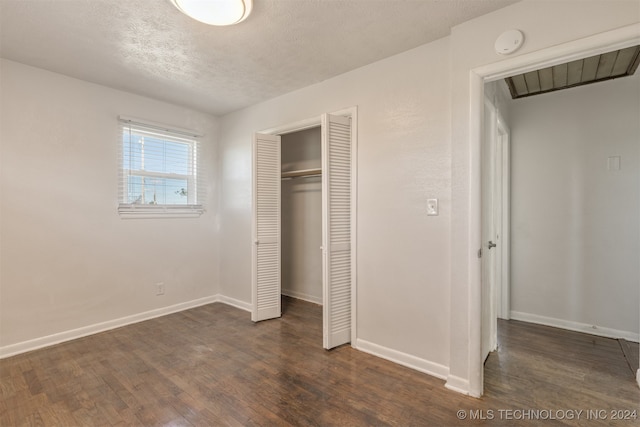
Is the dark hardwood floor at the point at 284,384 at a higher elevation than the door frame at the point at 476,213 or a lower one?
lower

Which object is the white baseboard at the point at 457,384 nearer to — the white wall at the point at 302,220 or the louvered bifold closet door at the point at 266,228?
the louvered bifold closet door at the point at 266,228

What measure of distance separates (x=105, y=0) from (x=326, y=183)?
1919mm

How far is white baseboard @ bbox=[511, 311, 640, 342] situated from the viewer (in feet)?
9.56

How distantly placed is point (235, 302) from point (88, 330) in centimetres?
154

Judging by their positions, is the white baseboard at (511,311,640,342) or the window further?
the window

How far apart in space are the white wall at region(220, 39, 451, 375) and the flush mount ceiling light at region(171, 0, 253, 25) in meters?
1.24

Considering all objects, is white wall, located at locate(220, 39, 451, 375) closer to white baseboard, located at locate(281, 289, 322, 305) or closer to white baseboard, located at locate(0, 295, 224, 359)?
white baseboard, located at locate(281, 289, 322, 305)

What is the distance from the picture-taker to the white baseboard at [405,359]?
232cm

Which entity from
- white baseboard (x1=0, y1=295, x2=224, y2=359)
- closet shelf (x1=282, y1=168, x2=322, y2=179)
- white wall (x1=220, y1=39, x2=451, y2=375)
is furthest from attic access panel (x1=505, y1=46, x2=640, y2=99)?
white baseboard (x1=0, y1=295, x2=224, y2=359)

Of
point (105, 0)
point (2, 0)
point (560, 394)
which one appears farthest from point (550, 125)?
point (2, 0)

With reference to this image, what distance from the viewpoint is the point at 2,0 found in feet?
6.33

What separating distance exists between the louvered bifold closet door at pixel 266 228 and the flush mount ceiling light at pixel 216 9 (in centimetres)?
157

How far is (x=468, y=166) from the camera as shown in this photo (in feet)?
6.93

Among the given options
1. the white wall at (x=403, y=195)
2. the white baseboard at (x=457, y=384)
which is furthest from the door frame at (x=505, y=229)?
the white baseboard at (x=457, y=384)
